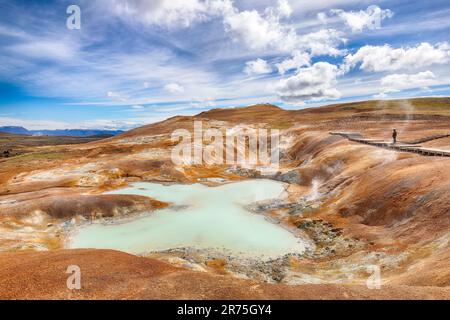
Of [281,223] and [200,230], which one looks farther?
[281,223]

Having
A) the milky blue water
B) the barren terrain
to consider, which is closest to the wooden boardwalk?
the barren terrain

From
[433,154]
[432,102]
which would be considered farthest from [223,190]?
[432,102]

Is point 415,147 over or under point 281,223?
over

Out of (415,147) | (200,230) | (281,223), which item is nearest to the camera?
(200,230)

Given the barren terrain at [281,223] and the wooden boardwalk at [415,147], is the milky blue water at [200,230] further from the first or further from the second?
the wooden boardwalk at [415,147]

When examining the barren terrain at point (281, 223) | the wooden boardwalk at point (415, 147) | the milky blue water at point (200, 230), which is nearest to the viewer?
the barren terrain at point (281, 223)

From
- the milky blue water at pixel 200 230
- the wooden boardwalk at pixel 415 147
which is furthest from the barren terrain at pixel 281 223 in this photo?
the milky blue water at pixel 200 230

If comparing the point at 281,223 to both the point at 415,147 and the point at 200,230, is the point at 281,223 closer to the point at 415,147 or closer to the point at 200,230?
the point at 200,230

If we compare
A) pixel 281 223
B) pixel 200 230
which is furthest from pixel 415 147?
pixel 200 230
